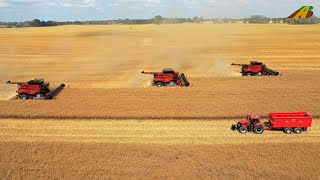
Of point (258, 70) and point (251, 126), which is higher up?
point (258, 70)

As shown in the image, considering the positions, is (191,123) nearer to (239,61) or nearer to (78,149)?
(78,149)

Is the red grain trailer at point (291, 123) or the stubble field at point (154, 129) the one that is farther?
the red grain trailer at point (291, 123)

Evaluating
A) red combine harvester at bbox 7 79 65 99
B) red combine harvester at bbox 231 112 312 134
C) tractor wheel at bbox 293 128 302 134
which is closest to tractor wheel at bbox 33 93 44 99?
red combine harvester at bbox 7 79 65 99

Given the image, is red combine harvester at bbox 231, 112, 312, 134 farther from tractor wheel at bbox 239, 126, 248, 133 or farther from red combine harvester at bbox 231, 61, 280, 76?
red combine harvester at bbox 231, 61, 280, 76

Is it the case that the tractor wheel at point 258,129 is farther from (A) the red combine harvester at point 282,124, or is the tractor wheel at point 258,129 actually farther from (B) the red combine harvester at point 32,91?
(B) the red combine harvester at point 32,91

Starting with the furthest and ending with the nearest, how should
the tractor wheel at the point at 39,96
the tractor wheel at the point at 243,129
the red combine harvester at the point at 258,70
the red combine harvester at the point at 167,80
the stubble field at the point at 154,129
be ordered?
1. the red combine harvester at the point at 258,70
2. the red combine harvester at the point at 167,80
3. the tractor wheel at the point at 39,96
4. the tractor wheel at the point at 243,129
5. the stubble field at the point at 154,129

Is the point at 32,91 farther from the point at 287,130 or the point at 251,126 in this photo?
the point at 287,130

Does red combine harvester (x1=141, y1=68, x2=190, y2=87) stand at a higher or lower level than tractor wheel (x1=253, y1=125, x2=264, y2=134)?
higher

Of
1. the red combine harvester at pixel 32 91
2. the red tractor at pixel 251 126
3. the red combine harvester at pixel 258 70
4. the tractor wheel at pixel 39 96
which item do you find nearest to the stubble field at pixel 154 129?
the red tractor at pixel 251 126

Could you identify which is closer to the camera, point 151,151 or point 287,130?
point 151,151

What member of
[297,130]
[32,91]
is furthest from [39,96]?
[297,130]

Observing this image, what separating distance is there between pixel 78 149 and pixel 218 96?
1681 cm

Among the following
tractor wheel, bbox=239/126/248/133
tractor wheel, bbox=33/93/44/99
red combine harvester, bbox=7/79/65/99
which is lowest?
tractor wheel, bbox=239/126/248/133

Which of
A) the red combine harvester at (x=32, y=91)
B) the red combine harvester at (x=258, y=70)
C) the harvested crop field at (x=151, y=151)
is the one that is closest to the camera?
the harvested crop field at (x=151, y=151)
